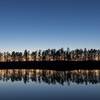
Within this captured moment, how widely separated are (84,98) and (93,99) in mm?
1204

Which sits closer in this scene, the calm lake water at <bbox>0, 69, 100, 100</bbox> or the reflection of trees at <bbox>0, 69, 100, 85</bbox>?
the calm lake water at <bbox>0, 69, 100, 100</bbox>

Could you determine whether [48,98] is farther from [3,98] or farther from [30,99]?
[3,98]

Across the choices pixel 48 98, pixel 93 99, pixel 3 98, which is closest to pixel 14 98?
pixel 3 98

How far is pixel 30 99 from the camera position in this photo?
27.5 meters

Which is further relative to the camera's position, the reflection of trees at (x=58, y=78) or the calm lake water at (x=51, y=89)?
the reflection of trees at (x=58, y=78)

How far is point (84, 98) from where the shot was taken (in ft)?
91.6

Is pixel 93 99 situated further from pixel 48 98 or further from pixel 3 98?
pixel 3 98

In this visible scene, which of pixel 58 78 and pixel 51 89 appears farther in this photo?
pixel 58 78

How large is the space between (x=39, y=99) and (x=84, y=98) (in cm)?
427

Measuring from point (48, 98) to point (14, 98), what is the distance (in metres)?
3.28

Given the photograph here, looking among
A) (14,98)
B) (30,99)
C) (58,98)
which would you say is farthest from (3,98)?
(58,98)

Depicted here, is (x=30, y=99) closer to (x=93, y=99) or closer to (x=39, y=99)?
(x=39, y=99)

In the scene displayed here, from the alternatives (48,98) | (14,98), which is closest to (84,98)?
(48,98)

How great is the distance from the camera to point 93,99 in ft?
88.4
